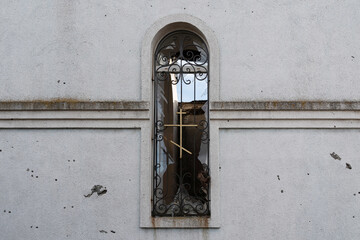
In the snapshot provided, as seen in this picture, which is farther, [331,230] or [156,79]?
[156,79]

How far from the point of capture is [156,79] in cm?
623

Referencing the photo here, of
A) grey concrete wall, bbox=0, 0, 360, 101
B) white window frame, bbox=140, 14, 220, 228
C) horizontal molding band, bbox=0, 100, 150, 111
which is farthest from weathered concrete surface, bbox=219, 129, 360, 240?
horizontal molding band, bbox=0, 100, 150, 111

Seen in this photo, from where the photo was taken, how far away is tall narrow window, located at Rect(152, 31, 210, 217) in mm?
5973

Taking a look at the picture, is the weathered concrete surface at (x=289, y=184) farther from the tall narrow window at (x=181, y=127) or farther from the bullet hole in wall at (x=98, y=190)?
the bullet hole in wall at (x=98, y=190)

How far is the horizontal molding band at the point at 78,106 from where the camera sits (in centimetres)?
592

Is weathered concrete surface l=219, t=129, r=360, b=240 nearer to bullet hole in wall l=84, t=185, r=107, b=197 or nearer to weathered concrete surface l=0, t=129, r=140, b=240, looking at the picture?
weathered concrete surface l=0, t=129, r=140, b=240

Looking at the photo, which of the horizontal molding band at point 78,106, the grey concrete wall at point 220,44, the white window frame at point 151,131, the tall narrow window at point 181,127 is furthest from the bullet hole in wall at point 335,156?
the horizontal molding band at point 78,106

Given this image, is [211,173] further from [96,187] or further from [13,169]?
[13,169]

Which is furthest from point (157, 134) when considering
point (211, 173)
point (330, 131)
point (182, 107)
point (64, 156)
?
point (330, 131)

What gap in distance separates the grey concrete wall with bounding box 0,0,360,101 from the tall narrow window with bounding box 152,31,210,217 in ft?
1.27

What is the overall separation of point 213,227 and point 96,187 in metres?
1.68

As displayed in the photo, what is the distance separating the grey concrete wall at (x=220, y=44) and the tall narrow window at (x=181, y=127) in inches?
15.2

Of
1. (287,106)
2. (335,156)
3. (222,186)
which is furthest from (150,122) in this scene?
(335,156)

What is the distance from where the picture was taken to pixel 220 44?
606 cm
